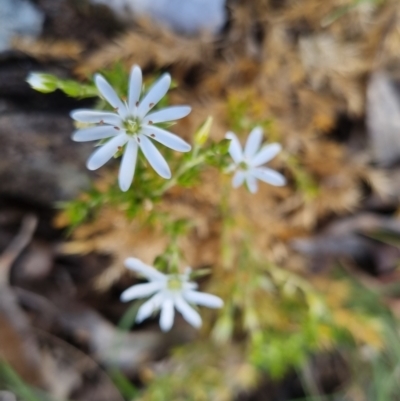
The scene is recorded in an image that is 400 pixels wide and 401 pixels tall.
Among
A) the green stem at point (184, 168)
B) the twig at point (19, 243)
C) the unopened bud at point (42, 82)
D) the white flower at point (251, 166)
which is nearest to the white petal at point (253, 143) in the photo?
the white flower at point (251, 166)

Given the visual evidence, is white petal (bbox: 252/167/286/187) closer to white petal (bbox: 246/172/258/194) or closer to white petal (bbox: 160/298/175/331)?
white petal (bbox: 246/172/258/194)

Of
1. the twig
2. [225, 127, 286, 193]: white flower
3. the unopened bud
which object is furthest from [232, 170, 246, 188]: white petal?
the twig

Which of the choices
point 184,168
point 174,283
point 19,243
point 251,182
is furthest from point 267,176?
point 19,243

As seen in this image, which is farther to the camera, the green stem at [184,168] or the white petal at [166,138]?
the green stem at [184,168]

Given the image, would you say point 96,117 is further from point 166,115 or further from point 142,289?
point 142,289

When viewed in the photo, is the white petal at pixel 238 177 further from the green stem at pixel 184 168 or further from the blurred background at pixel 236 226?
the blurred background at pixel 236 226

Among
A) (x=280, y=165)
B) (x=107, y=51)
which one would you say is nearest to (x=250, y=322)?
(x=280, y=165)
